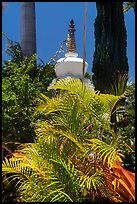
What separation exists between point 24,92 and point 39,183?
9.32 ft

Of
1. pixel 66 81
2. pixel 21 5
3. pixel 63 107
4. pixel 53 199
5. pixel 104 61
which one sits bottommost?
pixel 53 199

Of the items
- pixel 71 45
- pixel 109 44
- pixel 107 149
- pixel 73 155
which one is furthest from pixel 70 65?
pixel 109 44

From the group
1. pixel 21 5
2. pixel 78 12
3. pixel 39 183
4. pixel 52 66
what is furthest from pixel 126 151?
pixel 21 5

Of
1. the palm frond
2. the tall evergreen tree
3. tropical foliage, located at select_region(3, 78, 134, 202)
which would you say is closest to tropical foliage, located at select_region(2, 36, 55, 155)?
the tall evergreen tree

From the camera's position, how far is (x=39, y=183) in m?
3.45

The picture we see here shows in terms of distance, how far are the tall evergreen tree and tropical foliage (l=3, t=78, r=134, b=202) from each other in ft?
12.0

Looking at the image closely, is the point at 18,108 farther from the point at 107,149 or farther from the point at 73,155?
the point at 107,149

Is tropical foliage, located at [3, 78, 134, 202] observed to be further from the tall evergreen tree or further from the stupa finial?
the tall evergreen tree

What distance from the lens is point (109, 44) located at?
301 inches

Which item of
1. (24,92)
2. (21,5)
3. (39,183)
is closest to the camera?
(39,183)

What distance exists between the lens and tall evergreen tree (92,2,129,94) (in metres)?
7.52

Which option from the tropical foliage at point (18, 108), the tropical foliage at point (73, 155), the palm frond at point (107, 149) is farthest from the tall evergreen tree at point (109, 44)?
the palm frond at point (107, 149)

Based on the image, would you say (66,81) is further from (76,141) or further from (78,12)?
(78,12)

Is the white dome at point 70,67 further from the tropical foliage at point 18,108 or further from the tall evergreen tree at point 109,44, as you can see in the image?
the tall evergreen tree at point 109,44
